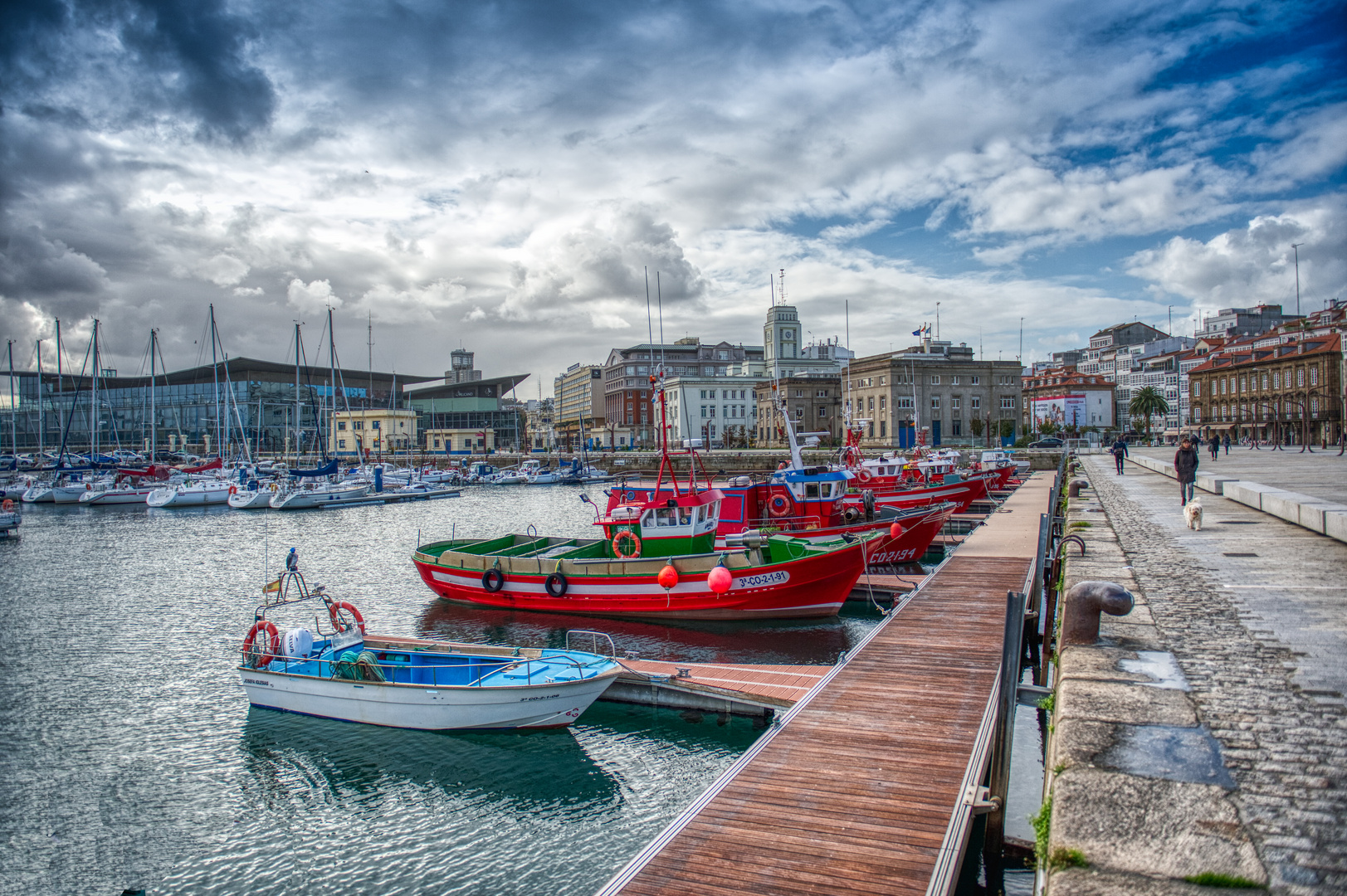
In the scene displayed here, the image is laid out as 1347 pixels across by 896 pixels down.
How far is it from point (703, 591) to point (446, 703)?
9287 mm

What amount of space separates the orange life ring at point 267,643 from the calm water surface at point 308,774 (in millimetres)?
1304

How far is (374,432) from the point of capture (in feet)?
422

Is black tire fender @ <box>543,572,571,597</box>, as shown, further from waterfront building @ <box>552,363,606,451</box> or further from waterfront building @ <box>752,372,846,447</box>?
waterfront building @ <box>552,363,606,451</box>

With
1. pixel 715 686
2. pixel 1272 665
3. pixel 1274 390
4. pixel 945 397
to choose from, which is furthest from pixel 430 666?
pixel 1274 390

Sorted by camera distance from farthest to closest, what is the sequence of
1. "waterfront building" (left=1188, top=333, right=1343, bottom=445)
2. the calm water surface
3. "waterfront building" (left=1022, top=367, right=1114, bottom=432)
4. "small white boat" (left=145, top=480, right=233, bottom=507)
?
1. "waterfront building" (left=1022, top=367, right=1114, bottom=432)
2. "waterfront building" (left=1188, top=333, right=1343, bottom=445)
3. "small white boat" (left=145, top=480, right=233, bottom=507)
4. the calm water surface

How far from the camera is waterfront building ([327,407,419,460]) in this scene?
126312 mm

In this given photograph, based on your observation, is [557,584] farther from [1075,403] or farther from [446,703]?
[1075,403]

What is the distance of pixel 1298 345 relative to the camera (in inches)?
3140

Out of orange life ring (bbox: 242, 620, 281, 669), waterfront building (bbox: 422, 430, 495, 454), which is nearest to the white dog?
orange life ring (bbox: 242, 620, 281, 669)

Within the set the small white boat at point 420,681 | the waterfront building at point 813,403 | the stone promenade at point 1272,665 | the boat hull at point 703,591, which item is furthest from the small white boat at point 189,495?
the stone promenade at point 1272,665

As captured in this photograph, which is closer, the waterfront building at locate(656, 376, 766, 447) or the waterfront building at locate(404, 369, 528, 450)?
the waterfront building at locate(656, 376, 766, 447)

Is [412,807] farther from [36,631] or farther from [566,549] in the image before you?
[36,631]

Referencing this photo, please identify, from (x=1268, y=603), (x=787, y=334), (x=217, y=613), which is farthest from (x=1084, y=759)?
(x=787, y=334)

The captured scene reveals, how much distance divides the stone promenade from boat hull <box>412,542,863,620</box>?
24.0 ft
